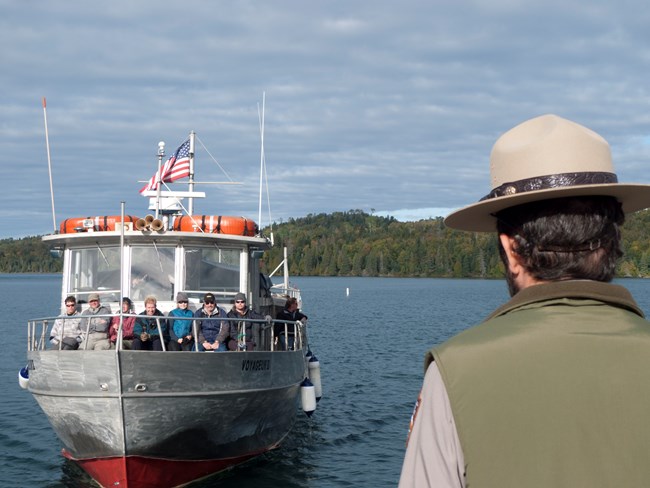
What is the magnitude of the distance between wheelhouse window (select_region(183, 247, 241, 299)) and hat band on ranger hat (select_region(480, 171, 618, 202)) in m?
12.2

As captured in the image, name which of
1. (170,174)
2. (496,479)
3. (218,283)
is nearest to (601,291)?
(496,479)

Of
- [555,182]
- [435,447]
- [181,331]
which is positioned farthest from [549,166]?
[181,331]

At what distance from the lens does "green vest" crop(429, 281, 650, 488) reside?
1.67 meters

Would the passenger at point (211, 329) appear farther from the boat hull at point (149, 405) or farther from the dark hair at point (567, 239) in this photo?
the dark hair at point (567, 239)

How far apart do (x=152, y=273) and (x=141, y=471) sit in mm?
3977

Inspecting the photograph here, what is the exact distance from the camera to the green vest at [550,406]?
5.47ft

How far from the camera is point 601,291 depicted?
1.84m

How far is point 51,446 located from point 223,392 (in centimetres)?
665

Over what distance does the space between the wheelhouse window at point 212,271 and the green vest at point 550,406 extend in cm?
1238

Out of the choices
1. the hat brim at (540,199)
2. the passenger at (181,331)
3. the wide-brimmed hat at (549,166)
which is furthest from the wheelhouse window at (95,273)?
the wide-brimmed hat at (549,166)

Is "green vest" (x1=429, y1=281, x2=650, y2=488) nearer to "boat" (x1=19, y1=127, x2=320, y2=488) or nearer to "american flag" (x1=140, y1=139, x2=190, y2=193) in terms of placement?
"boat" (x1=19, y1=127, x2=320, y2=488)

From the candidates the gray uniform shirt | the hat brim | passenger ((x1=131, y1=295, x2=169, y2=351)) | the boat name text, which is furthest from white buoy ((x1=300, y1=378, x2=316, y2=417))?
the gray uniform shirt

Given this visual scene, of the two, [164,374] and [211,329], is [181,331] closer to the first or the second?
[211,329]

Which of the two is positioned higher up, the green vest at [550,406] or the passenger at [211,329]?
the green vest at [550,406]
